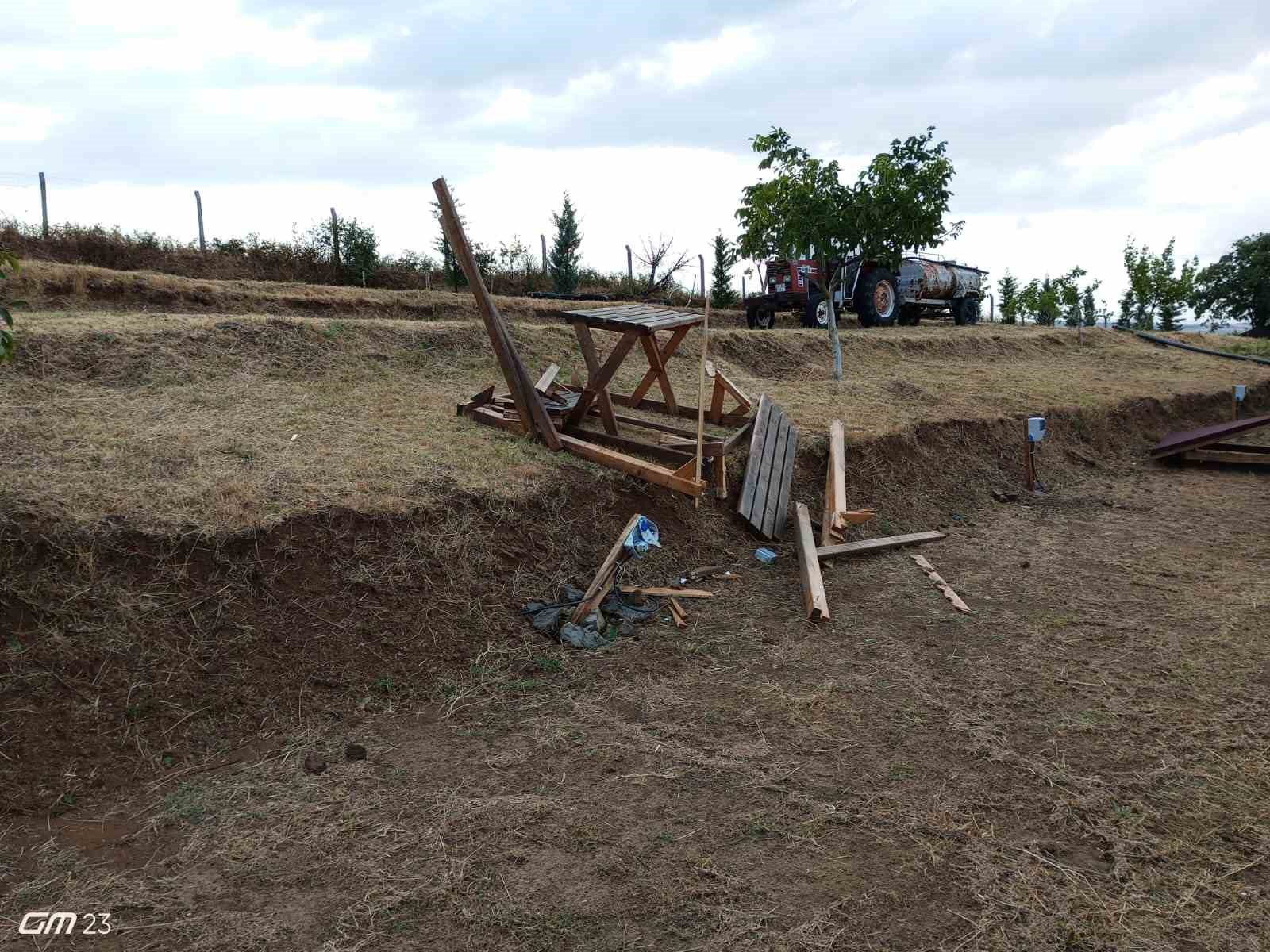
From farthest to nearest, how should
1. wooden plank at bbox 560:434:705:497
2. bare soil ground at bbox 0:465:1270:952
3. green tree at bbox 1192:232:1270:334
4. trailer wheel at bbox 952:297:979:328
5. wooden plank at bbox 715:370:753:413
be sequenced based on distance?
green tree at bbox 1192:232:1270:334 < trailer wheel at bbox 952:297:979:328 < wooden plank at bbox 715:370:753:413 < wooden plank at bbox 560:434:705:497 < bare soil ground at bbox 0:465:1270:952

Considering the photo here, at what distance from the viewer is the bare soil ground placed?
270 centimetres

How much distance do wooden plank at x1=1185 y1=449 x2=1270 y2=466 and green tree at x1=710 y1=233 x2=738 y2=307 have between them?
53.6ft

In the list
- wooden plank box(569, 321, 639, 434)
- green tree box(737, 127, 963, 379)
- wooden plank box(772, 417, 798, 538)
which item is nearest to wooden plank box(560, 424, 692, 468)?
wooden plank box(569, 321, 639, 434)

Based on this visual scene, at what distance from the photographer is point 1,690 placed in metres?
3.51

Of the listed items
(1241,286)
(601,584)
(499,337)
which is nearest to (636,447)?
(499,337)

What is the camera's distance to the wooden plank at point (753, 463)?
6.65 meters

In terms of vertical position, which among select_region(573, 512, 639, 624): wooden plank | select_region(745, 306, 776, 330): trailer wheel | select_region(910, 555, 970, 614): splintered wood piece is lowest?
select_region(910, 555, 970, 614): splintered wood piece

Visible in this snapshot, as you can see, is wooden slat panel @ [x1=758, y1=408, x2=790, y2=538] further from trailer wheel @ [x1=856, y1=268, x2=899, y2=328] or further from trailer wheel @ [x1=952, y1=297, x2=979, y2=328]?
trailer wheel @ [x1=952, y1=297, x2=979, y2=328]

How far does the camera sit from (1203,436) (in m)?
10.6

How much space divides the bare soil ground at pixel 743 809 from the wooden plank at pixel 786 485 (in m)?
1.65

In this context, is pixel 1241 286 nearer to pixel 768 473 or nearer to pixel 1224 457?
pixel 1224 457

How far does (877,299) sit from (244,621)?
1808 centimetres

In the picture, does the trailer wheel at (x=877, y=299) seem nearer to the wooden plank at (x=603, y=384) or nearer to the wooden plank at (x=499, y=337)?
the wooden plank at (x=603, y=384)

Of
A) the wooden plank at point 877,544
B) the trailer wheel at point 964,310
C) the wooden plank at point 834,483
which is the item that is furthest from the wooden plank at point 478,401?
the trailer wheel at point 964,310
